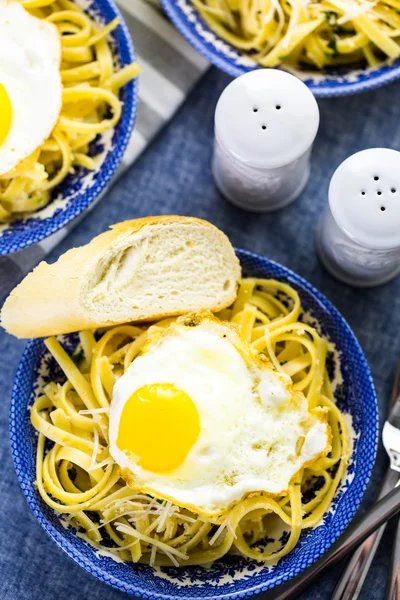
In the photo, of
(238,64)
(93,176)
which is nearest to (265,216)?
(238,64)

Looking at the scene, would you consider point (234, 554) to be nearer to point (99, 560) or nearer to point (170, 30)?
point (99, 560)

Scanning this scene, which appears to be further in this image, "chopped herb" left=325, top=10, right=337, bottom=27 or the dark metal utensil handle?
"chopped herb" left=325, top=10, right=337, bottom=27

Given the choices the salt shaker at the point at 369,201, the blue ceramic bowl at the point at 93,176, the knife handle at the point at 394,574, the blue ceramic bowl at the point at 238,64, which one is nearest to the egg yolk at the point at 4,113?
the blue ceramic bowl at the point at 93,176

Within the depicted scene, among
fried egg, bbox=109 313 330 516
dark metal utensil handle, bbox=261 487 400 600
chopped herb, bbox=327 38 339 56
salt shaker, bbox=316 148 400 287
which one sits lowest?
dark metal utensil handle, bbox=261 487 400 600

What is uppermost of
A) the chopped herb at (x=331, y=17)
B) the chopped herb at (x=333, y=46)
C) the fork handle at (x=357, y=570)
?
the chopped herb at (x=331, y=17)

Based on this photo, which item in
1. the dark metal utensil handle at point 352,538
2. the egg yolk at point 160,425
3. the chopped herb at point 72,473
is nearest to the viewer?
the egg yolk at point 160,425

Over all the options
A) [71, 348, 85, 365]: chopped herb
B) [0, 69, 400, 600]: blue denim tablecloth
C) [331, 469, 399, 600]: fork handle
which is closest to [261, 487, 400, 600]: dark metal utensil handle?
[331, 469, 399, 600]: fork handle

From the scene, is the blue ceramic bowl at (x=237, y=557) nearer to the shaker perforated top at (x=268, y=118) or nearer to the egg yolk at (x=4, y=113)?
the shaker perforated top at (x=268, y=118)

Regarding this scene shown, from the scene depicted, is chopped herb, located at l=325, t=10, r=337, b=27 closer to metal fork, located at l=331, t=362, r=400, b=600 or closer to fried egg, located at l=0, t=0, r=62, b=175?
fried egg, located at l=0, t=0, r=62, b=175
